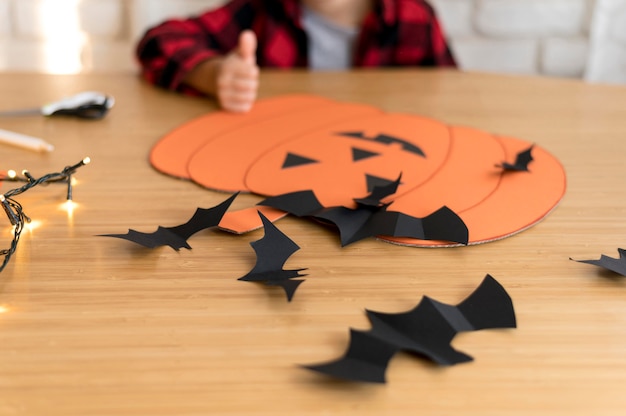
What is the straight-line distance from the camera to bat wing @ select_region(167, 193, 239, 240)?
18.9 inches

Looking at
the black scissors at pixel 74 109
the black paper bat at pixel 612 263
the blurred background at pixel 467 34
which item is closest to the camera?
the black paper bat at pixel 612 263

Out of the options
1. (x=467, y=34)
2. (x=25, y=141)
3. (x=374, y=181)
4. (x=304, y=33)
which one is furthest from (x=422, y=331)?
(x=467, y=34)

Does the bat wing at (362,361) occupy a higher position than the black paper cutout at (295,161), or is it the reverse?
the bat wing at (362,361)

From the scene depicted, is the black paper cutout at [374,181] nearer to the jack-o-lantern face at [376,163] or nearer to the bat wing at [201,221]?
the jack-o-lantern face at [376,163]

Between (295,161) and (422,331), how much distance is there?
278 millimetres

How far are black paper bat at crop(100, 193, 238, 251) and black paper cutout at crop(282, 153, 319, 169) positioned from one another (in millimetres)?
98

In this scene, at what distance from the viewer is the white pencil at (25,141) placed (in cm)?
64

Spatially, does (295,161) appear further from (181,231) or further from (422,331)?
(422,331)

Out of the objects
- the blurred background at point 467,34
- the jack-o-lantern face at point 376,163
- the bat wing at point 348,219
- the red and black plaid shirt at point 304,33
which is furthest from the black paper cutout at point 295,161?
the blurred background at point 467,34

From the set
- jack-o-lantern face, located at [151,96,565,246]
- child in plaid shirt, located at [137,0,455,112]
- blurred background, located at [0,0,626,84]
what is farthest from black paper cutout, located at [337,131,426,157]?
blurred background, located at [0,0,626,84]

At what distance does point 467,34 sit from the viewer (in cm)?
158

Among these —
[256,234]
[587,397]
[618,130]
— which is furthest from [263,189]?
[618,130]

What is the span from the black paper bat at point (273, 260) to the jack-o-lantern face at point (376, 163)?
77mm

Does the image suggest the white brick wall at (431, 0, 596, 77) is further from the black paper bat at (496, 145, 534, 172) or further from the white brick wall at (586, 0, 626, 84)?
the black paper bat at (496, 145, 534, 172)
